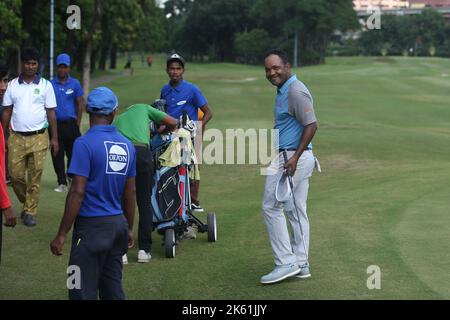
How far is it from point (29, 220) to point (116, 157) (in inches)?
207

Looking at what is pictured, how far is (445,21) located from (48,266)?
132m

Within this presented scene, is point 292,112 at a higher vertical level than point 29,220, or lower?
higher

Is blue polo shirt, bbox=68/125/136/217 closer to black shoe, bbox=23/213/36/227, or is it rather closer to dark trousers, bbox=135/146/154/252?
dark trousers, bbox=135/146/154/252

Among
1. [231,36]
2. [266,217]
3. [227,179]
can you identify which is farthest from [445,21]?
[266,217]

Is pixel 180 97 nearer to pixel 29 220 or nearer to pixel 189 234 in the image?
pixel 189 234

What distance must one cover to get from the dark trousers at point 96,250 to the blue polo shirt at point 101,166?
0.07 metres

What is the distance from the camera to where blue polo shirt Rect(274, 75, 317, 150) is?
7465mm

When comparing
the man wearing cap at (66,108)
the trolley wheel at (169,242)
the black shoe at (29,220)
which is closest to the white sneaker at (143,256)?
A: the trolley wheel at (169,242)

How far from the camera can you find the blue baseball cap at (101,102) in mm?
5953

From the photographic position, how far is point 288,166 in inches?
291

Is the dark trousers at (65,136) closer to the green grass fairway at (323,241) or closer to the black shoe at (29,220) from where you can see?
the green grass fairway at (323,241)

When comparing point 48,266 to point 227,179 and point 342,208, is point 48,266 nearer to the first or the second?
point 342,208

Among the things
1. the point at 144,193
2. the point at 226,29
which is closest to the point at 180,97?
the point at 144,193
